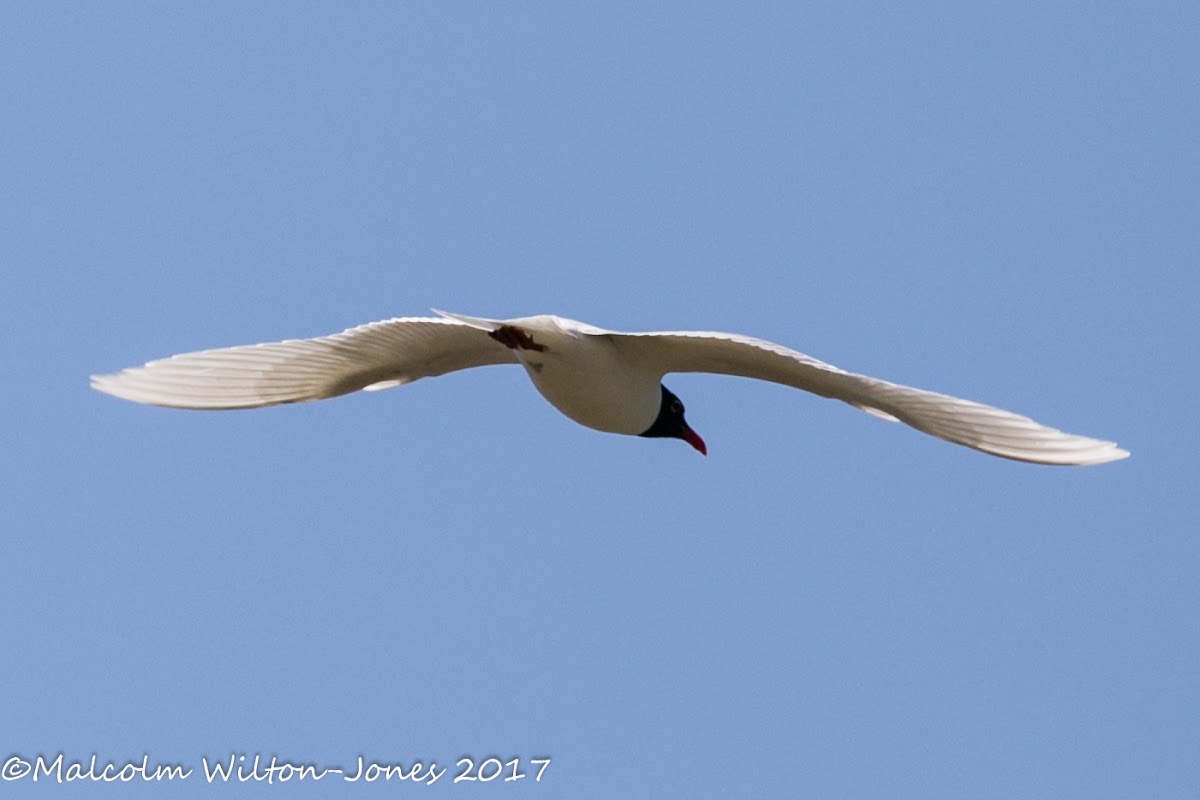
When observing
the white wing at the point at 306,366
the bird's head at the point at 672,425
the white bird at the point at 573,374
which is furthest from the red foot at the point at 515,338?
the bird's head at the point at 672,425

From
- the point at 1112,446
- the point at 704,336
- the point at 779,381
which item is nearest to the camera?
the point at 1112,446

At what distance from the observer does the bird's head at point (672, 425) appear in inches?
457

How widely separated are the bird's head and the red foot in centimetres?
168

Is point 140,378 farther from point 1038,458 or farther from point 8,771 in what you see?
point 1038,458

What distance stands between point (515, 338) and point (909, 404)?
2024 millimetres

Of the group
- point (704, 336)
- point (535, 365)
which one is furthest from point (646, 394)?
point (704, 336)

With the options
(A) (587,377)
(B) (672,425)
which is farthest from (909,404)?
(B) (672,425)

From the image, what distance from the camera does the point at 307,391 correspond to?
11094 millimetres

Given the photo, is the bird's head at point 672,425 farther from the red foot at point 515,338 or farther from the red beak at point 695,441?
the red foot at point 515,338

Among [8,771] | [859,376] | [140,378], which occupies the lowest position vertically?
[8,771]

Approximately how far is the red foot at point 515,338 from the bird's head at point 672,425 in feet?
5.52

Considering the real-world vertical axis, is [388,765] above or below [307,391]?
below

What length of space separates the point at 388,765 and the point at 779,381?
2.89m

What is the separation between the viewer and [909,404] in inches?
369
